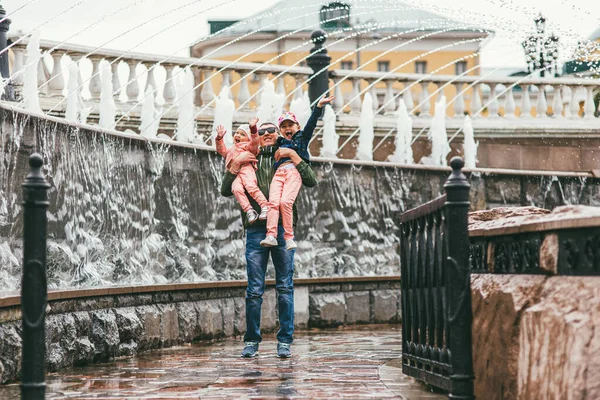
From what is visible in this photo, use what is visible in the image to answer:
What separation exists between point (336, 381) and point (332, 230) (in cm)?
725

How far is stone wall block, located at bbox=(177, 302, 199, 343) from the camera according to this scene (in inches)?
444

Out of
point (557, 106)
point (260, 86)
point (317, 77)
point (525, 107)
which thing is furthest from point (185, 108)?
point (557, 106)

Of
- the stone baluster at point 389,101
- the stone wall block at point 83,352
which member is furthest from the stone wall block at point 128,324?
the stone baluster at point 389,101

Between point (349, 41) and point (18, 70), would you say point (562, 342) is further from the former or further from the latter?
point (349, 41)

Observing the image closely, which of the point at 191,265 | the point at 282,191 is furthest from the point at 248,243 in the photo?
the point at 191,265

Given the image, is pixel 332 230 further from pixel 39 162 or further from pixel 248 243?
pixel 39 162

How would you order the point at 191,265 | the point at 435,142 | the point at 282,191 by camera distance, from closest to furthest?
the point at 282,191
the point at 191,265
the point at 435,142

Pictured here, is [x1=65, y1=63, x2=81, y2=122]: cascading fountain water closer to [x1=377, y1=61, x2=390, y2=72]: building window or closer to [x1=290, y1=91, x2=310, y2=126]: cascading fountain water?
[x1=290, y1=91, x2=310, y2=126]: cascading fountain water

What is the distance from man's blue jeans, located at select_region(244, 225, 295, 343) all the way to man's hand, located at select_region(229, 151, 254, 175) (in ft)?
1.50

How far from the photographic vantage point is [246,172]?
31.2ft

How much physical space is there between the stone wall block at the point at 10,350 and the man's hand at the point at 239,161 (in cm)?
235

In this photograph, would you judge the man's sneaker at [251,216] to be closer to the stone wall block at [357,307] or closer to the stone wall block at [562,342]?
the stone wall block at [562,342]

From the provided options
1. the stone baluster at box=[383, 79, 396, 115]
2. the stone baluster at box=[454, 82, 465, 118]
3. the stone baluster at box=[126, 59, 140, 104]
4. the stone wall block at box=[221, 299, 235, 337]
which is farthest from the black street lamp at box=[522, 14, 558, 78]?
the stone wall block at box=[221, 299, 235, 337]

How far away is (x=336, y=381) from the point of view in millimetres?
7875
